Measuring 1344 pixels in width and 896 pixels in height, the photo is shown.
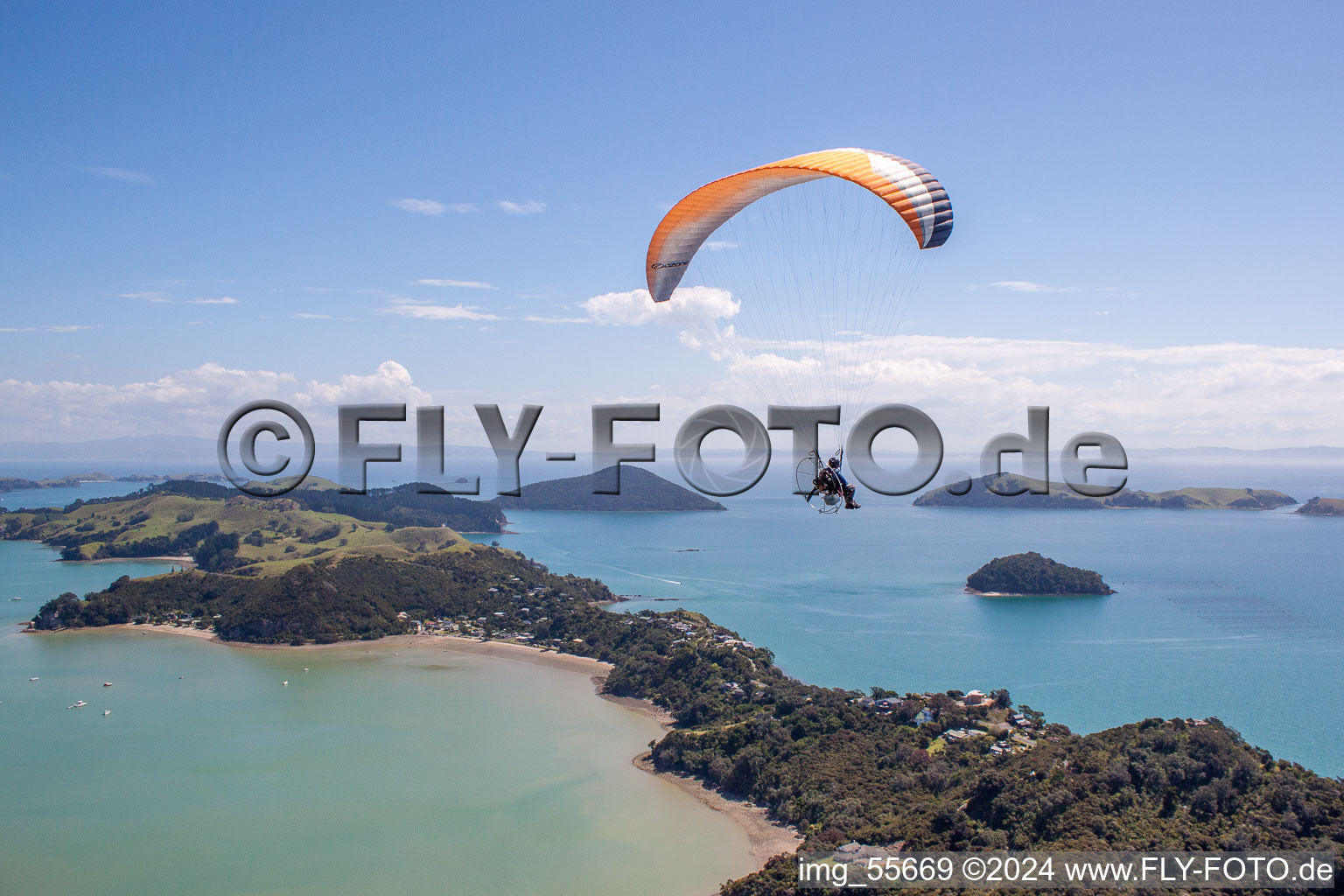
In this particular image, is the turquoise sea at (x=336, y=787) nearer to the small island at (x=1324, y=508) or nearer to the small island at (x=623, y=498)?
the small island at (x=623, y=498)

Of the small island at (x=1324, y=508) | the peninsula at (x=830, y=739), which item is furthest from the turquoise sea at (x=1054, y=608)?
the peninsula at (x=830, y=739)

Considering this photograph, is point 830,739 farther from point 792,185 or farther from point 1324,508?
point 1324,508

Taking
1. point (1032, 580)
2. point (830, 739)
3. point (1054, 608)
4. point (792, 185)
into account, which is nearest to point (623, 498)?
point (1032, 580)

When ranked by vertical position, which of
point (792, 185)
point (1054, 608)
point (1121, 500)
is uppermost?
point (792, 185)

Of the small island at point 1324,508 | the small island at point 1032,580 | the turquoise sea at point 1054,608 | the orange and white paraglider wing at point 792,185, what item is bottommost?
the turquoise sea at point 1054,608

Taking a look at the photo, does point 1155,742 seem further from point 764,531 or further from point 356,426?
point 764,531

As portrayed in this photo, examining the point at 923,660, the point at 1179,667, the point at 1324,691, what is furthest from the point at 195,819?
the point at 1324,691

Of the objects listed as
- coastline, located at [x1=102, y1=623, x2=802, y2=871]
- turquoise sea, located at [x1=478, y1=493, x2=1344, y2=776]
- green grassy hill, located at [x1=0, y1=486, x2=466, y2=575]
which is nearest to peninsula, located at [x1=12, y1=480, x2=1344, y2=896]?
coastline, located at [x1=102, y1=623, x2=802, y2=871]

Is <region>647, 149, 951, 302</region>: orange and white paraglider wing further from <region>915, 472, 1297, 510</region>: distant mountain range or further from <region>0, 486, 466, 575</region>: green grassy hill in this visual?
<region>915, 472, 1297, 510</region>: distant mountain range
